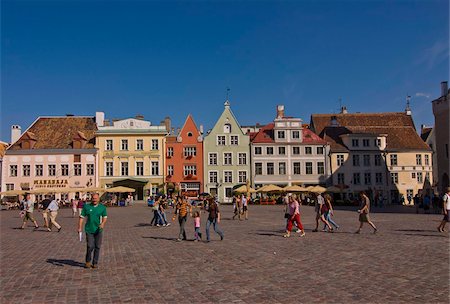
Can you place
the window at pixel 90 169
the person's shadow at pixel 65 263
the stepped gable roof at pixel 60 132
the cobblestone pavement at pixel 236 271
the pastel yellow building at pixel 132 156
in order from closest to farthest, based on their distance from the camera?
the cobblestone pavement at pixel 236 271 < the person's shadow at pixel 65 263 < the window at pixel 90 169 < the pastel yellow building at pixel 132 156 < the stepped gable roof at pixel 60 132

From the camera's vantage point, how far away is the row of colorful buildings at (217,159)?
5234 cm

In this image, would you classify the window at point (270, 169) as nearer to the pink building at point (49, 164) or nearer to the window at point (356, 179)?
the window at point (356, 179)

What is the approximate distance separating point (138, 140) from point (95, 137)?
204 inches

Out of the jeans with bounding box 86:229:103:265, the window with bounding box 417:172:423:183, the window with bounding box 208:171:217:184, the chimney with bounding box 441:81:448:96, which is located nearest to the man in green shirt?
the jeans with bounding box 86:229:103:265

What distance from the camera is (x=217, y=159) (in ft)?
176

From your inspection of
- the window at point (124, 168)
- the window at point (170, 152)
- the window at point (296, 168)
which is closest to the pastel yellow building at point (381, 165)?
the window at point (296, 168)

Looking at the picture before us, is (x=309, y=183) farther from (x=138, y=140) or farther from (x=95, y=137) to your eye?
(x=95, y=137)

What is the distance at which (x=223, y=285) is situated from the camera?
26.1 feet

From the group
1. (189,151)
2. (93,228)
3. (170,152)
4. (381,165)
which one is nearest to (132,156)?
(170,152)

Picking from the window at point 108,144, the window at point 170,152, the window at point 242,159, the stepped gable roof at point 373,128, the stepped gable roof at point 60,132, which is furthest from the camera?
the stepped gable roof at point 373,128

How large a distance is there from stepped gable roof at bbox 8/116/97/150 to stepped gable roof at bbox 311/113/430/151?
2942cm

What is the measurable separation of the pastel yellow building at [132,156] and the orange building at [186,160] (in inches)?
38.6

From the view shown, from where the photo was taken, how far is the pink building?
51719 mm

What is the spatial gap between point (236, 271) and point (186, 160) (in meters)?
44.8
